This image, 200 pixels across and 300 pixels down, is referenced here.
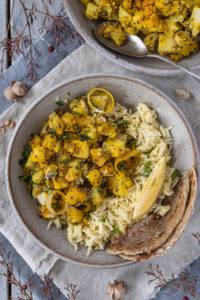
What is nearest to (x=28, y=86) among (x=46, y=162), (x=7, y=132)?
(x=7, y=132)

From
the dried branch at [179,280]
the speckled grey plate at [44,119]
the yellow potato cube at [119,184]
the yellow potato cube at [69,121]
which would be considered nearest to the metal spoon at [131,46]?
the speckled grey plate at [44,119]

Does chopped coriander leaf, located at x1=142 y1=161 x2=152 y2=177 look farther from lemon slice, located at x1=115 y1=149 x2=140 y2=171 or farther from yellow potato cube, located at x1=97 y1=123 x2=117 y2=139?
yellow potato cube, located at x1=97 y1=123 x2=117 y2=139

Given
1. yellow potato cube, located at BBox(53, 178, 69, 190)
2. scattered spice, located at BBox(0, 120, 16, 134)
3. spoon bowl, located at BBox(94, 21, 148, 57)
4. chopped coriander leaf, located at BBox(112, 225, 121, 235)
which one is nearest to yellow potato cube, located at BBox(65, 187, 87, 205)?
yellow potato cube, located at BBox(53, 178, 69, 190)

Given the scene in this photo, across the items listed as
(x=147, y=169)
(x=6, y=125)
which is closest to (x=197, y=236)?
(x=147, y=169)

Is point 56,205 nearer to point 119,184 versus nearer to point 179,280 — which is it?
point 119,184

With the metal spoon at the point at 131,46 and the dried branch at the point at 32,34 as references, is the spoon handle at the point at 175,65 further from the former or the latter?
the dried branch at the point at 32,34

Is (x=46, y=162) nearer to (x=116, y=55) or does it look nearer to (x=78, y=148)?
(x=78, y=148)
